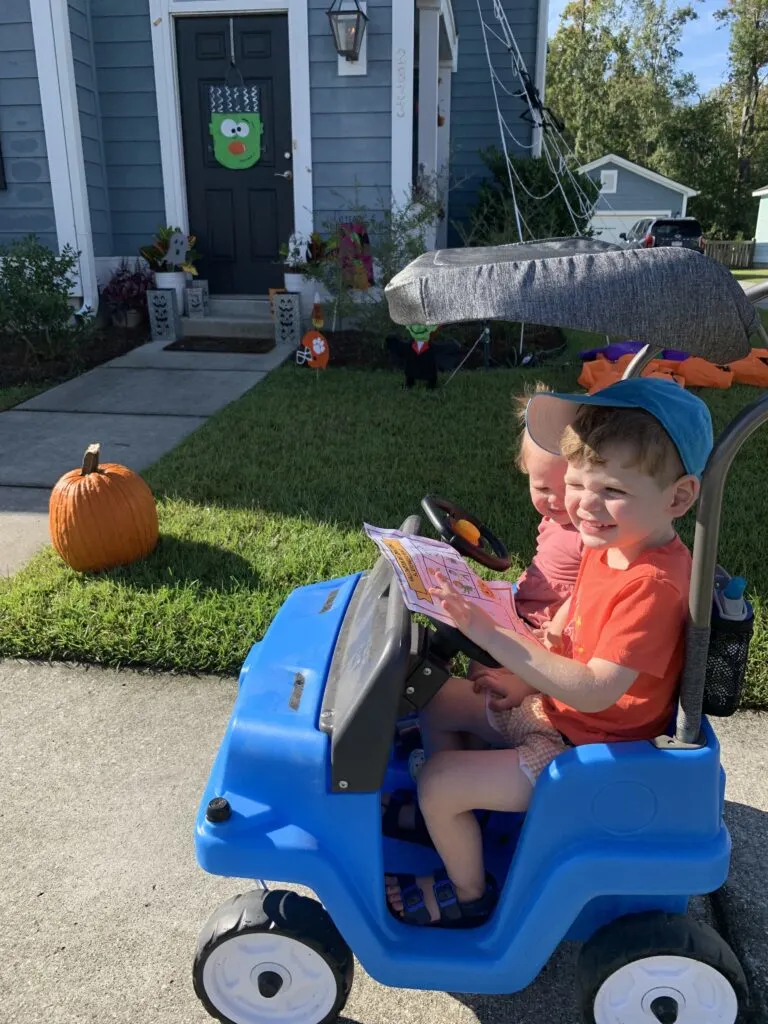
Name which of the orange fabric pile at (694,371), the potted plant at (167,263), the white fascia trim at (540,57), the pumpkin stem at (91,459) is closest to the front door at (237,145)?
the potted plant at (167,263)

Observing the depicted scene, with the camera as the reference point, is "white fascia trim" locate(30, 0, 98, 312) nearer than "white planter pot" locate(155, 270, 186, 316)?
Yes

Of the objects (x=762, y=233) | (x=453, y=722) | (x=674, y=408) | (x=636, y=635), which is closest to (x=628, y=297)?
(x=674, y=408)

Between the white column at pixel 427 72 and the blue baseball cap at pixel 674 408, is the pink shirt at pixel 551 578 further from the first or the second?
the white column at pixel 427 72

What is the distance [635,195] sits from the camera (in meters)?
36.2

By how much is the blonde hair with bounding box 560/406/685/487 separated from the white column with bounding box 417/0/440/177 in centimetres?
787

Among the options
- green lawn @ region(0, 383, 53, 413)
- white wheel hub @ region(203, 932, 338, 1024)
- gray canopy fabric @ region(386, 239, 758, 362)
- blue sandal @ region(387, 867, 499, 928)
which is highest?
gray canopy fabric @ region(386, 239, 758, 362)

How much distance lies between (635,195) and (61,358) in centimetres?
3436

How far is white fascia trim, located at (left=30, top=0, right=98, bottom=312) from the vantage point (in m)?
7.39

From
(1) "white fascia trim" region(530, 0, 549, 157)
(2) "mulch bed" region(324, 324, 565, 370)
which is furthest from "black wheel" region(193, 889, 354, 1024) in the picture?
(1) "white fascia trim" region(530, 0, 549, 157)

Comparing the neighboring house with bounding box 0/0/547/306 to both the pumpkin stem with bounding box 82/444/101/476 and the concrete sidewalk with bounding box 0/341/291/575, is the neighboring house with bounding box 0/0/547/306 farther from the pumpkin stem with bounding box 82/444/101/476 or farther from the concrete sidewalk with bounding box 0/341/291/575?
the pumpkin stem with bounding box 82/444/101/476

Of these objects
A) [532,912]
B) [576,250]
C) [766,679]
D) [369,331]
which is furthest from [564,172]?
[532,912]

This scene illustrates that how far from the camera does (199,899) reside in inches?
77.6

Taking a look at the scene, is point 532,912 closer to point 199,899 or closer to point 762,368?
point 199,899

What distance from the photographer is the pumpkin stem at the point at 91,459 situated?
134 inches
